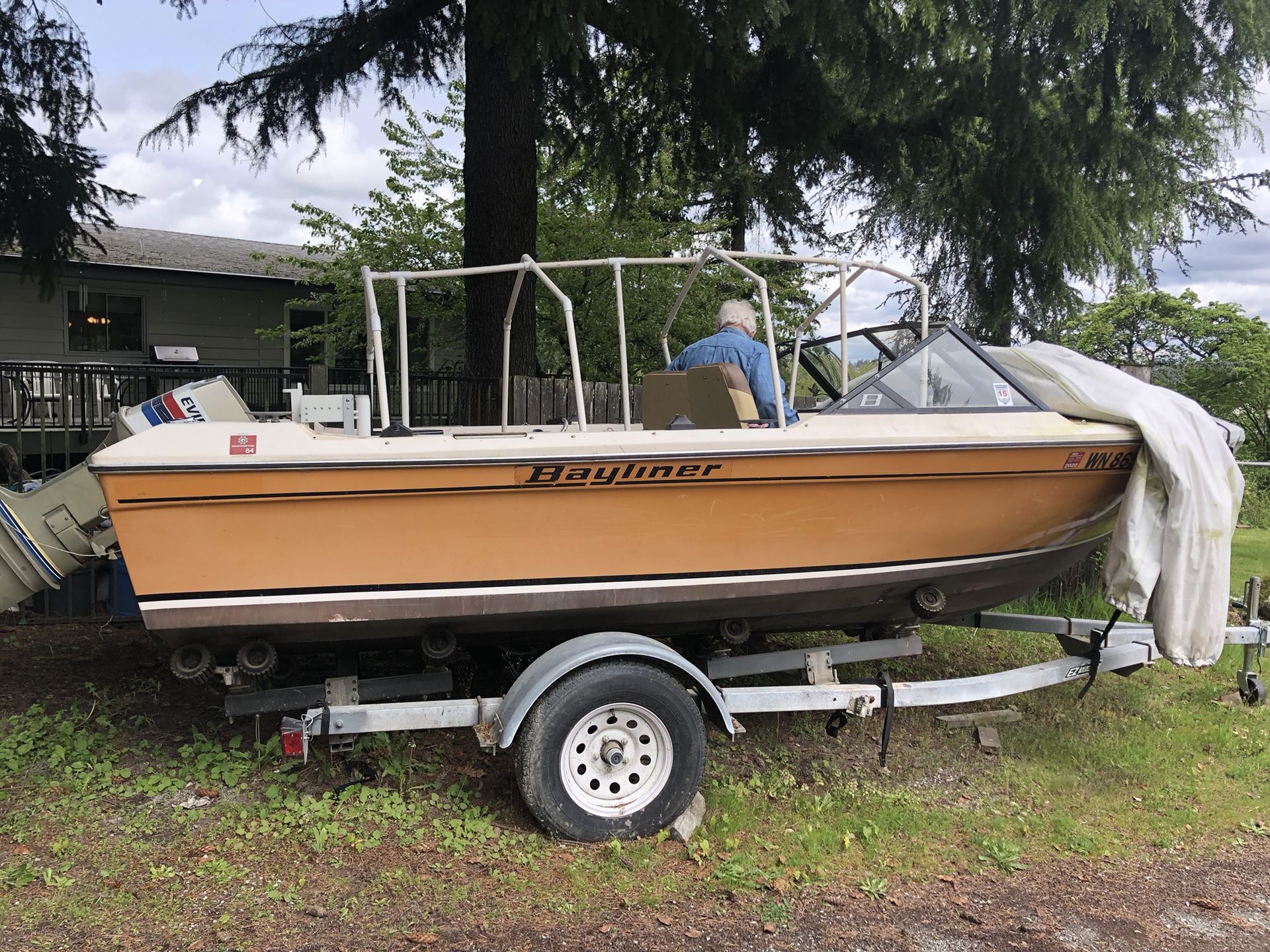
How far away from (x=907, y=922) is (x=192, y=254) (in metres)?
15.9

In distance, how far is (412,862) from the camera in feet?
10.8

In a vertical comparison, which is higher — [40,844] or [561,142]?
[561,142]

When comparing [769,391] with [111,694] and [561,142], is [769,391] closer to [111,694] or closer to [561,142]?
[111,694]

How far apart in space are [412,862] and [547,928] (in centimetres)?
63

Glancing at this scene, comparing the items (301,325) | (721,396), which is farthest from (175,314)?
(721,396)

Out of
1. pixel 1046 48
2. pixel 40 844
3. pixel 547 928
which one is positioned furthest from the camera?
pixel 1046 48

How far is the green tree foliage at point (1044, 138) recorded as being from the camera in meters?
5.91

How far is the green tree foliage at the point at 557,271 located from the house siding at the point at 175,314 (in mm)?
1750

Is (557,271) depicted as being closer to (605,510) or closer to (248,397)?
(248,397)

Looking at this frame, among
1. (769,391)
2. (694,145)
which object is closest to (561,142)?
(694,145)

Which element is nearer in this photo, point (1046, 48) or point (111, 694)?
point (111, 694)

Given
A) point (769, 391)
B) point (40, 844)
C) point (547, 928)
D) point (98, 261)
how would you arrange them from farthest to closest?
point (98, 261)
point (769, 391)
point (40, 844)
point (547, 928)

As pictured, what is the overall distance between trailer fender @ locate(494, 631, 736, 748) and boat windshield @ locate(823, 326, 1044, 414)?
4.37 feet

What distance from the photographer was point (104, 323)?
46.6 feet
